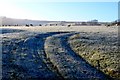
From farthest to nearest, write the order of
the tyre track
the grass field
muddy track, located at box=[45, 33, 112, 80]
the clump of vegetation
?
the clump of vegetation, the grass field, muddy track, located at box=[45, 33, 112, 80], the tyre track

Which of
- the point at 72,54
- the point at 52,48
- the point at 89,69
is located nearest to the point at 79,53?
the point at 72,54

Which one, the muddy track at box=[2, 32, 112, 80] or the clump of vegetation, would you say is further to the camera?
the clump of vegetation

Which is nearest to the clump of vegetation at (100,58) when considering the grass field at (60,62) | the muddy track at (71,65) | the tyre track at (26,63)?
the grass field at (60,62)

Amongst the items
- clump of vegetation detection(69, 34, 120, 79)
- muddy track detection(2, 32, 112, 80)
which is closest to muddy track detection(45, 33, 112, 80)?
muddy track detection(2, 32, 112, 80)

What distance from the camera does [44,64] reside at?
34.3 m

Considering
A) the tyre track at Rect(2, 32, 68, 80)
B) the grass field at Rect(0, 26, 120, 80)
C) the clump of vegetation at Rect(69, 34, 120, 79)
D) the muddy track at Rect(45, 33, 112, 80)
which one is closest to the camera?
the tyre track at Rect(2, 32, 68, 80)

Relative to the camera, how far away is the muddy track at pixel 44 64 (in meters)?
30.4

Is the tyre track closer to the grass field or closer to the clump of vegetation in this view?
the grass field

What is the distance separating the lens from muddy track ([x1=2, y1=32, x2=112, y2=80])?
1198 inches

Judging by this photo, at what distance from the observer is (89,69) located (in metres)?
32.7

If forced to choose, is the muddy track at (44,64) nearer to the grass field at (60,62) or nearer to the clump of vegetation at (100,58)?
the grass field at (60,62)

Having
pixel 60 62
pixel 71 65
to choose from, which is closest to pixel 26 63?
pixel 60 62

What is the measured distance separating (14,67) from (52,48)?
11.8 m

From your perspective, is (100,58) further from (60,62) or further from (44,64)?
(44,64)
